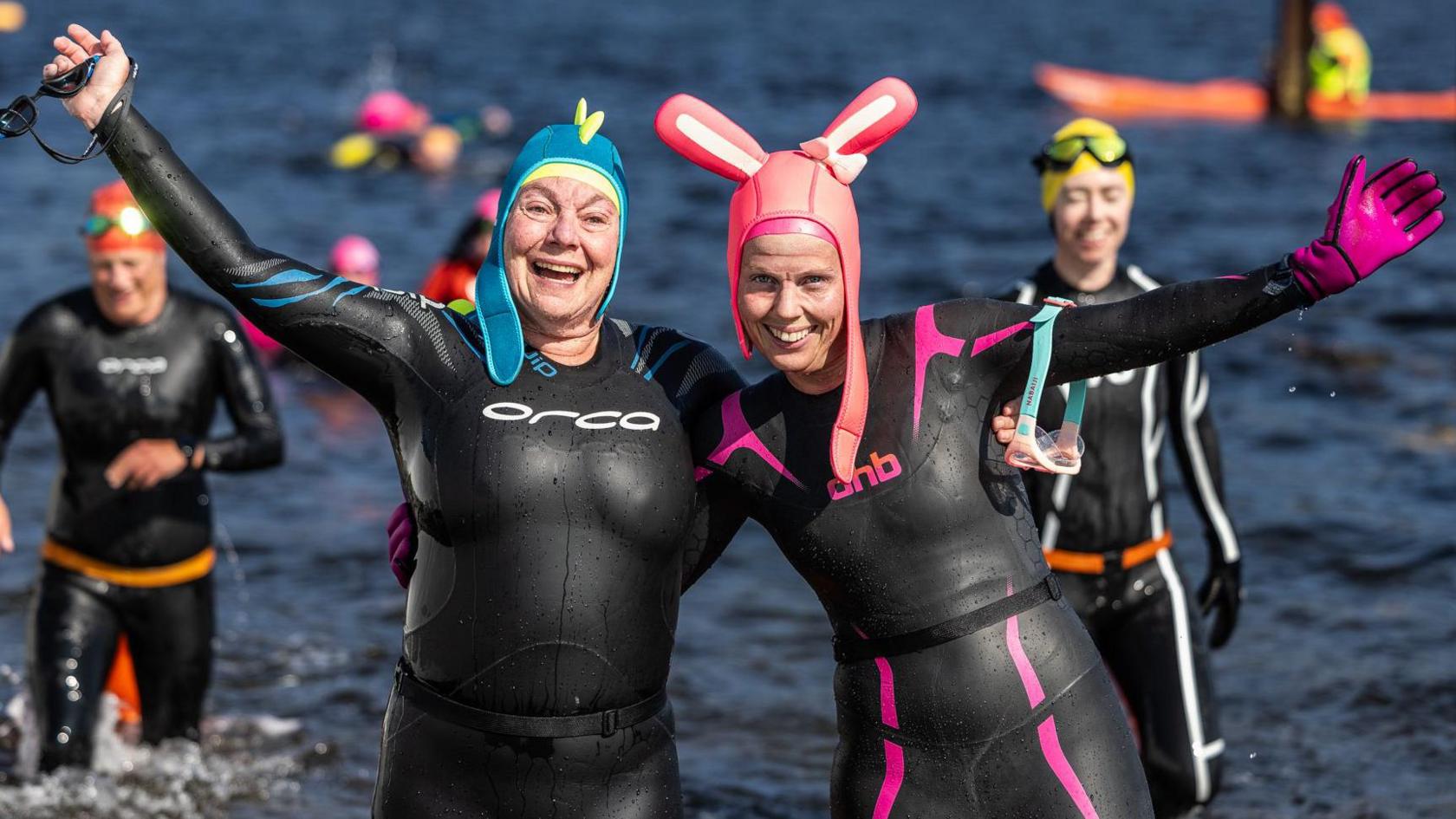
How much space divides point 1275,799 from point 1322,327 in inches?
385

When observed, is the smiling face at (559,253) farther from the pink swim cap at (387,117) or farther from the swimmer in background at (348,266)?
the pink swim cap at (387,117)

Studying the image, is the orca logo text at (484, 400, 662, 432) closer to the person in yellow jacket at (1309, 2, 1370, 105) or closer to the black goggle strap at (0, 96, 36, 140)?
the black goggle strap at (0, 96, 36, 140)

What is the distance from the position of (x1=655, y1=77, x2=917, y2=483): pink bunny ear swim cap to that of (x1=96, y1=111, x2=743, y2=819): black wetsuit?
42 centimetres

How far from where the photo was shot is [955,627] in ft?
13.4

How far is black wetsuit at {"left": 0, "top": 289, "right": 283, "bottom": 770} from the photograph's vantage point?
6.63 m

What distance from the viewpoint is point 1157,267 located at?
727 inches

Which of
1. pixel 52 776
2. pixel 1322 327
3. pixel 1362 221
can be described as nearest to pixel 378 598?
pixel 52 776

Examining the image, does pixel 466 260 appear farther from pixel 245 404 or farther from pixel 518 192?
pixel 518 192

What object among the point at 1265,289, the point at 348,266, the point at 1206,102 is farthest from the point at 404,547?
the point at 1206,102

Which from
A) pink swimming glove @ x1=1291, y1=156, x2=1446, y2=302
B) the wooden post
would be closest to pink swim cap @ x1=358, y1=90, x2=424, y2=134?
the wooden post

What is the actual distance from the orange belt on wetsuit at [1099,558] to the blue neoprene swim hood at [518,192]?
260cm

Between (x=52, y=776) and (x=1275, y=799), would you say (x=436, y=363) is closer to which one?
(x=52, y=776)

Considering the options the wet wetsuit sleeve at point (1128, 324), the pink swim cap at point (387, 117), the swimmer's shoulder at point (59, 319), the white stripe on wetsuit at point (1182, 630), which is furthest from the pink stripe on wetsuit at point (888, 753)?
the pink swim cap at point (387, 117)

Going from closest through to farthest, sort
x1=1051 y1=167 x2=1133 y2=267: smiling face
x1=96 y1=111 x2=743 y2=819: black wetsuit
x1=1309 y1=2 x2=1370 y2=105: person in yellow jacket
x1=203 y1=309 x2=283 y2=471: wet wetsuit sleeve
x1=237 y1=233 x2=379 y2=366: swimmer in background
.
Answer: x1=96 y1=111 x2=743 y2=819: black wetsuit, x1=1051 y1=167 x2=1133 y2=267: smiling face, x1=203 y1=309 x2=283 y2=471: wet wetsuit sleeve, x1=237 y1=233 x2=379 y2=366: swimmer in background, x1=1309 y1=2 x2=1370 y2=105: person in yellow jacket
